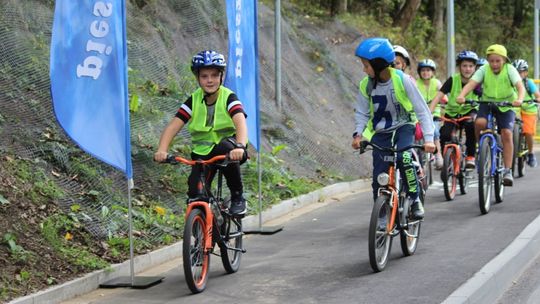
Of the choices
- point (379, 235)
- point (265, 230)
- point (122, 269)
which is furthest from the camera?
point (265, 230)

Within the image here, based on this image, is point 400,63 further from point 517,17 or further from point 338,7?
point 517,17

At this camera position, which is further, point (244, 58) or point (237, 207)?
point (244, 58)

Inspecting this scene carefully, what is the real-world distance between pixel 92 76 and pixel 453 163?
6589 millimetres

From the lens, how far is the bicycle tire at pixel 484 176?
11750 millimetres

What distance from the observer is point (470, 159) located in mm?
13445

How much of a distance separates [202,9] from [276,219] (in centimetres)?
637

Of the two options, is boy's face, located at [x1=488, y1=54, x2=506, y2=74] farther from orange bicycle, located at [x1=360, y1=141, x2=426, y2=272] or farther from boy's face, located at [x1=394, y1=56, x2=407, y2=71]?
orange bicycle, located at [x1=360, y1=141, x2=426, y2=272]

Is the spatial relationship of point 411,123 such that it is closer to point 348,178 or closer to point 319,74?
point 348,178

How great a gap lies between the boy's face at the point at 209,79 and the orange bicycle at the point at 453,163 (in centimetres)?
554

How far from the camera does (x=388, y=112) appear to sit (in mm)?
9305

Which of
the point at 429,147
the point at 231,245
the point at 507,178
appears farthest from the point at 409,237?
the point at 507,178

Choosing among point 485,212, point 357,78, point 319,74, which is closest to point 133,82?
point 485,212

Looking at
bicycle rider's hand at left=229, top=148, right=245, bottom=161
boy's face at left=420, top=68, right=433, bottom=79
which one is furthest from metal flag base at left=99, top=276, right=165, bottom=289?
boy's face at left=420, top=68, right=433, bottom=79

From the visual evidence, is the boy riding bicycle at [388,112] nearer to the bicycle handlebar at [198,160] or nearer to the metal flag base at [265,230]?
the bicycle handlebar at [198,160]
